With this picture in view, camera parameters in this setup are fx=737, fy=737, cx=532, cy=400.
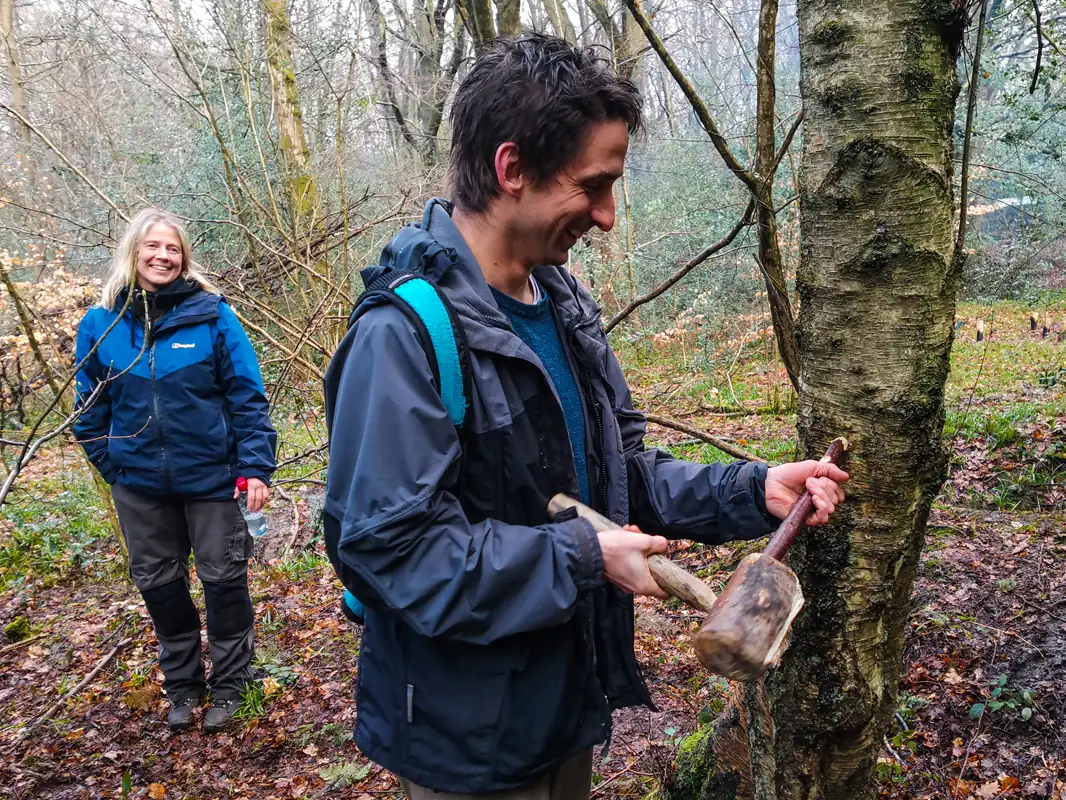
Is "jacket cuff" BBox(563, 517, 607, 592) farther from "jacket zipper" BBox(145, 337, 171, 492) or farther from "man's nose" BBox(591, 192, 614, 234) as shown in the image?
"jacket zipper" BBox(145, 337, 171, 492)

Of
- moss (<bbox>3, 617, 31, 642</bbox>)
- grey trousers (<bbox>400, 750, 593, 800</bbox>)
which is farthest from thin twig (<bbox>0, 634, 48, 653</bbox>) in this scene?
grey trousers (<bbox>400, 750, 593, 800</bbox>)

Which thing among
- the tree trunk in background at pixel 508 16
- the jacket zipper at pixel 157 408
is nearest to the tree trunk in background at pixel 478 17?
the tree trunk in background at pixel 508 16

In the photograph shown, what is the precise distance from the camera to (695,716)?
3.29 metres

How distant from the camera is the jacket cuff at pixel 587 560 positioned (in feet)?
4.45

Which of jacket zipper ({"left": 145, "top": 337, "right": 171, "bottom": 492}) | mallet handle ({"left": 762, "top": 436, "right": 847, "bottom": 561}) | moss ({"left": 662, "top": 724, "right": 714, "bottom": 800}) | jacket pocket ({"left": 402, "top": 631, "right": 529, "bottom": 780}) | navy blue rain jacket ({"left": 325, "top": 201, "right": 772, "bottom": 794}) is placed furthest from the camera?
jacket zipper ({"left": 145, "top": 337, "right": 171, "bottom": 492})

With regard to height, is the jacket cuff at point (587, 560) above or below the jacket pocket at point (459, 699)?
above

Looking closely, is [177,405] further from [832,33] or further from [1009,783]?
[1009,783]

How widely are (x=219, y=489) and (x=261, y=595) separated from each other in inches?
76.7

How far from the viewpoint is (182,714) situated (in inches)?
146

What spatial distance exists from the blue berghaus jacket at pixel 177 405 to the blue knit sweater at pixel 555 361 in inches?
91.0

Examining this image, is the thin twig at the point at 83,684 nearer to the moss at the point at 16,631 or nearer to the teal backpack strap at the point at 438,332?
the moss at the point at 16,631

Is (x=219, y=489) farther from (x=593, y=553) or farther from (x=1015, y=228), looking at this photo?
(x=1015, y=228)

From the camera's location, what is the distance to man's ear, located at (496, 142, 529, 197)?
1.51 metres

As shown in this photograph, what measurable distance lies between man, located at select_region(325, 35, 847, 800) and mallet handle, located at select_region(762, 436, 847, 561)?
39mm
